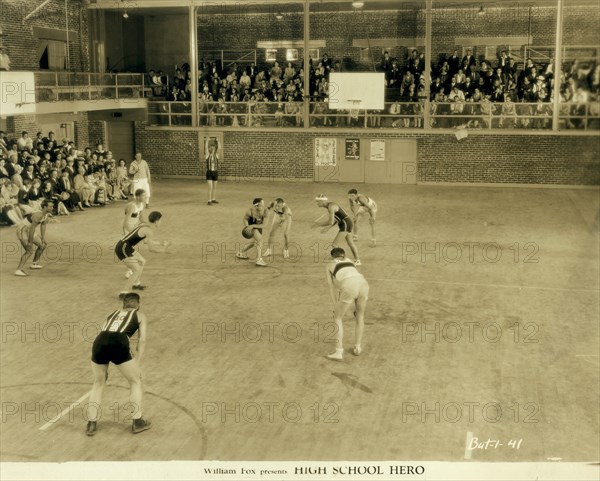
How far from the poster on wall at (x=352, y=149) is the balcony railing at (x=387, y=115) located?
61cm

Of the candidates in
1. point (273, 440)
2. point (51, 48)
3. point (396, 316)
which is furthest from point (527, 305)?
point (51, 48)

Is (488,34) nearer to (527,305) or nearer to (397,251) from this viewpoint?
(397,251)

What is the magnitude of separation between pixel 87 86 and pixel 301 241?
41.6 ft

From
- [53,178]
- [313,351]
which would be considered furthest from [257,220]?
[53,178]

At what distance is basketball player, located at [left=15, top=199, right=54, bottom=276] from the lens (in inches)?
608

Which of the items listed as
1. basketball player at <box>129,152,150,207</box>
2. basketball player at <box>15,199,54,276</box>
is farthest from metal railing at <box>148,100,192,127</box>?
basketball player at <box>15,199,54,276</box>

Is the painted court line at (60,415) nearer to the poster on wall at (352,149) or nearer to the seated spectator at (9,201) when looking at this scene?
the seated spectator at (9,201)

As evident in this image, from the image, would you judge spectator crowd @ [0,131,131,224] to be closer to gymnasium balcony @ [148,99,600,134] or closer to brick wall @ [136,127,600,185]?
brick wall @ [136,127,600,185]

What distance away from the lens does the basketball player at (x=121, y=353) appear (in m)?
8.23

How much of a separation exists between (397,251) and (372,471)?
476 inches

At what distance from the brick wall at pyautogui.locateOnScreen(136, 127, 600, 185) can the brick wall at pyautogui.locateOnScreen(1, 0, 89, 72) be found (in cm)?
388

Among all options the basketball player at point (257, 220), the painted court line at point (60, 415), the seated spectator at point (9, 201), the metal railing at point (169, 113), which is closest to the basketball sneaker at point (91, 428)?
the painted court line at point (60, 415)

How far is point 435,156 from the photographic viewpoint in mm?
29406

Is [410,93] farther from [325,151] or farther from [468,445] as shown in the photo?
[468,445]
